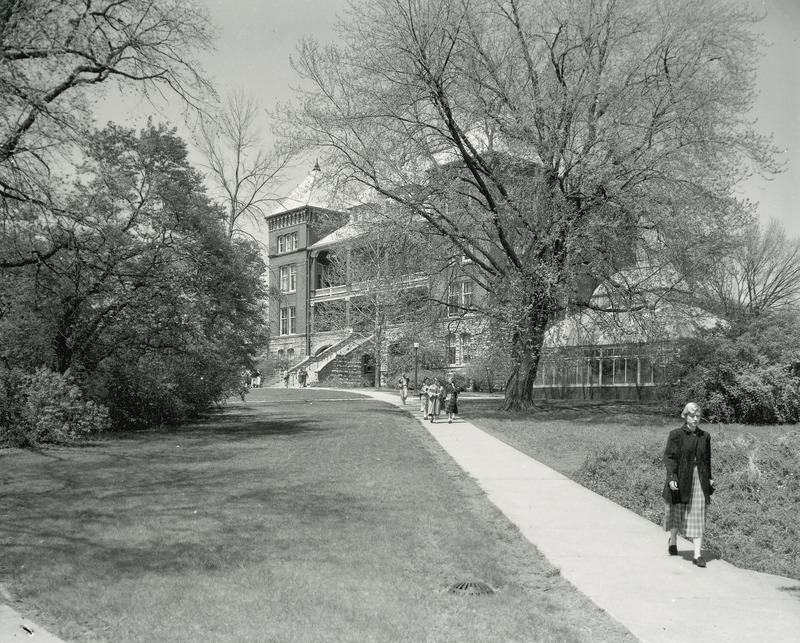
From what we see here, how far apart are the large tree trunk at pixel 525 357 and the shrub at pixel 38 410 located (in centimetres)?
1359

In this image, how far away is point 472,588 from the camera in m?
6.43

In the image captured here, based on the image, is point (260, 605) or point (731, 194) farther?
point (731, 194)

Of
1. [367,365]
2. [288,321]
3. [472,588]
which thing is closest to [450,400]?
[472,588]

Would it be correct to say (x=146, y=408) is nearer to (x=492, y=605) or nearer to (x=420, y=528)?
(x=420, y=528)

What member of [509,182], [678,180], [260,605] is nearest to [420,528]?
[260,605]

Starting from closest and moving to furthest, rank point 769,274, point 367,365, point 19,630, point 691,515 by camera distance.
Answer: point 19,630
point 691,515
point 769,274
point 367,365

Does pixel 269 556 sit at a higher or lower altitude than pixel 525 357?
lower

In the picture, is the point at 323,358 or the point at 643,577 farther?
the point at 323,358

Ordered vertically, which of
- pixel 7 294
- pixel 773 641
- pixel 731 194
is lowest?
pixel 773 641

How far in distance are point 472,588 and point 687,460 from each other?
285 centimetres

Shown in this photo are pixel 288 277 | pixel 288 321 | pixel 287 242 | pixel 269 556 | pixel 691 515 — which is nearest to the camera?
pixel 269 556

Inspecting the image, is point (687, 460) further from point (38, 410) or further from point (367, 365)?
point (367, 365)

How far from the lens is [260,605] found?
18.8ft

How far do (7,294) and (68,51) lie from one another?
5.63 m
